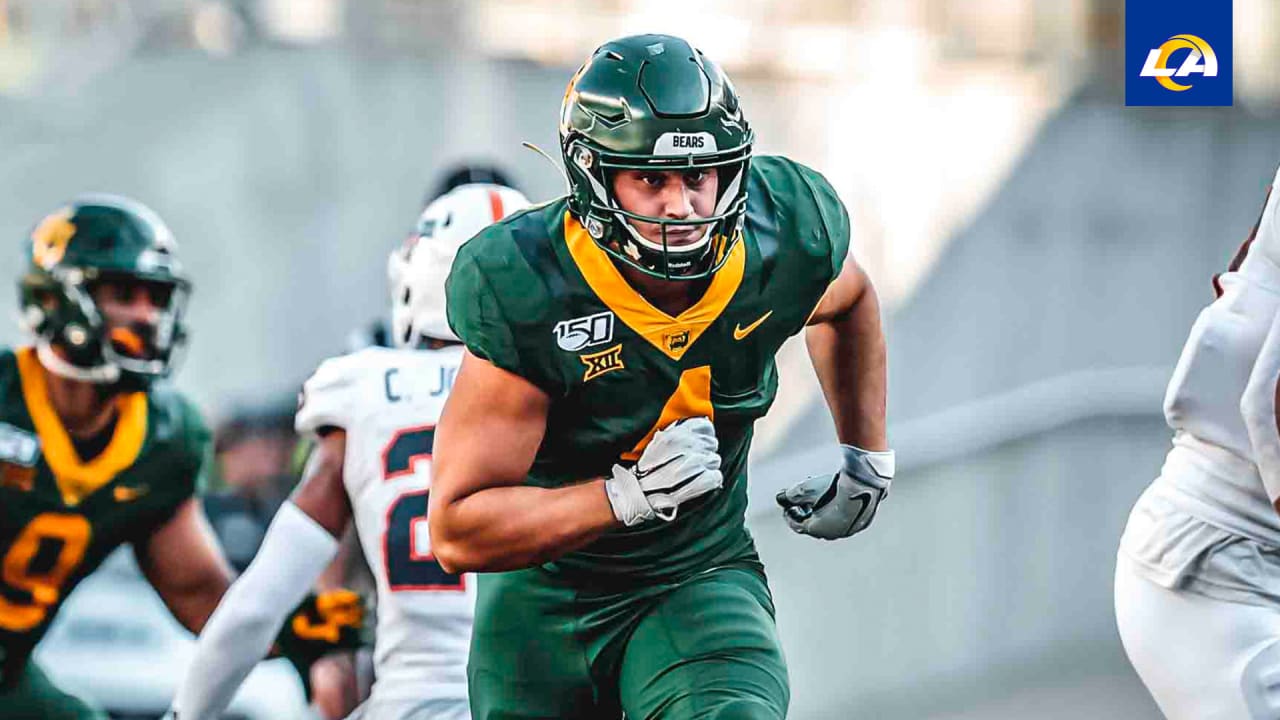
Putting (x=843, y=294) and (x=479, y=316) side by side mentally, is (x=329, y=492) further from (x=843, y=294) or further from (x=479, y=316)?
(x=843, y=294)

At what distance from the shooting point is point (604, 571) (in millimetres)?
3688

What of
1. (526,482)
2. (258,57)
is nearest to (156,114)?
(258,57)

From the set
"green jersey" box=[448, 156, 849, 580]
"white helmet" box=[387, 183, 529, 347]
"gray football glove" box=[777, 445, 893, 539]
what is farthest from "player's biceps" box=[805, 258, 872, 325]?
"white helmet" box=[387, 183, 529, 347]

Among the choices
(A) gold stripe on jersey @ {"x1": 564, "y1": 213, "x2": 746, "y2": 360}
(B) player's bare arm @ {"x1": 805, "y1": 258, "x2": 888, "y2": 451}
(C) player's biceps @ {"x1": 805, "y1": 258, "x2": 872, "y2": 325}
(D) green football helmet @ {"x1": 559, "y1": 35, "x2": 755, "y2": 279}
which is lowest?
(B) player's bare arm @ {"x1": 805, "y1": 258, "x2": 888, "y2": 451}

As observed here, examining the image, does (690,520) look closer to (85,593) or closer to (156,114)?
(85,593)

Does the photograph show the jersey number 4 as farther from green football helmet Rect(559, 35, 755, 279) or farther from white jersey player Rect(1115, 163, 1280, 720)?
white jersey player Rect(1115, 163, 1280, 720)

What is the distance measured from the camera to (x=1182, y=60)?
316 inches

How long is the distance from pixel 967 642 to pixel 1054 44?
3.06 meters

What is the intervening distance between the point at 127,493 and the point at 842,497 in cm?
209

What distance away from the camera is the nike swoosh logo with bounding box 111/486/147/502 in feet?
16.9

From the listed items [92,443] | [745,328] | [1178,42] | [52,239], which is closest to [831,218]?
[745,328]

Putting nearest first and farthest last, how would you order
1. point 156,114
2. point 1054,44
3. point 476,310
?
point 476,310 < point 156,114 < point 1054,44

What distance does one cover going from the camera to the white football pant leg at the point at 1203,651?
3.61 meters

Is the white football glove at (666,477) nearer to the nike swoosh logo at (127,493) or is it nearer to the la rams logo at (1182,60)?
the nike swoosh logo at (127,493)
